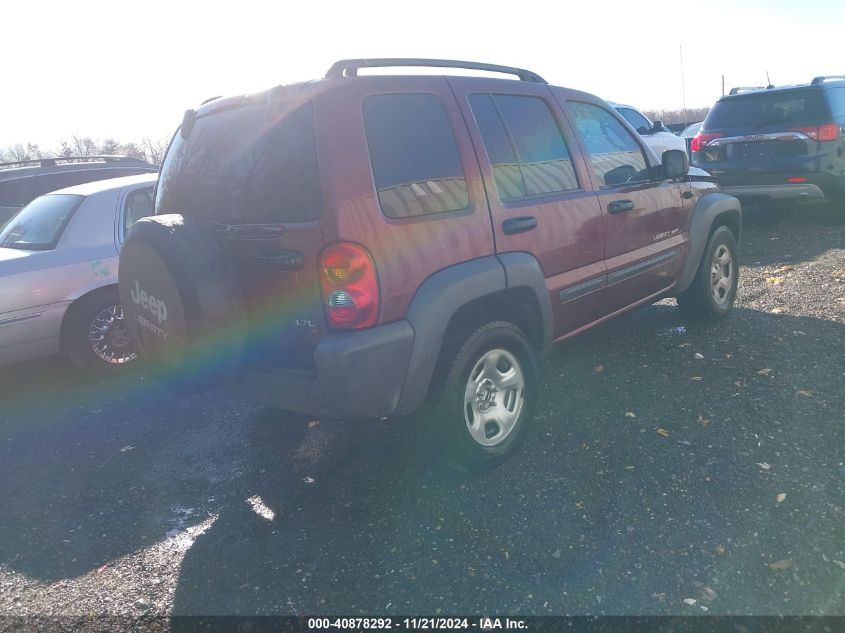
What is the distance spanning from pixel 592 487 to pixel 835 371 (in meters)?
2.12

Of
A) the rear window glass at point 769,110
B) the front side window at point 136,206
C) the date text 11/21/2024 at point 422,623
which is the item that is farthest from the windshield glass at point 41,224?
the rear window glass at point 769,110

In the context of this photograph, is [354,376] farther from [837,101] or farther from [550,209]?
[837,101]

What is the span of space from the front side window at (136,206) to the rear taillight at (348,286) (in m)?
3.37

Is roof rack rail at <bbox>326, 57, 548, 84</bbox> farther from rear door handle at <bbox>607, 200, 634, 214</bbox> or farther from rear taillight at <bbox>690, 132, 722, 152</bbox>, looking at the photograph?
rear taillight at <bbox>690, 132, 722, 152</bbox>

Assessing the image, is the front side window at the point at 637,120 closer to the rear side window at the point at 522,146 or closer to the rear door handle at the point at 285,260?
the rear side window at the point at 522,146

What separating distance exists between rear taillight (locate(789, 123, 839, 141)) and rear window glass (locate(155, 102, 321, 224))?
296 inches

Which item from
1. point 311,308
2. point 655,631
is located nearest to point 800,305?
point 655,631

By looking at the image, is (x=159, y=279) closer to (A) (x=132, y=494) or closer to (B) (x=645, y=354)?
(A) (x=132, y=494)

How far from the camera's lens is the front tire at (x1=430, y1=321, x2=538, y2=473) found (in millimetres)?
3018

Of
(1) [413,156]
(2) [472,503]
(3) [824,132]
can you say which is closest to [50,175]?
(1) [413,156]

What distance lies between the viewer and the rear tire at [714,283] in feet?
16.3

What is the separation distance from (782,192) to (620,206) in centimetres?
524

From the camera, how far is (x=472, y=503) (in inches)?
119

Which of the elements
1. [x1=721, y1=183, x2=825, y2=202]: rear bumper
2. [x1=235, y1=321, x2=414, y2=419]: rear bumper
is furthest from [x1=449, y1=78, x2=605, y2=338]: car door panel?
[x1=721, y1=183, x2=825, y2=202]: rear bumper
